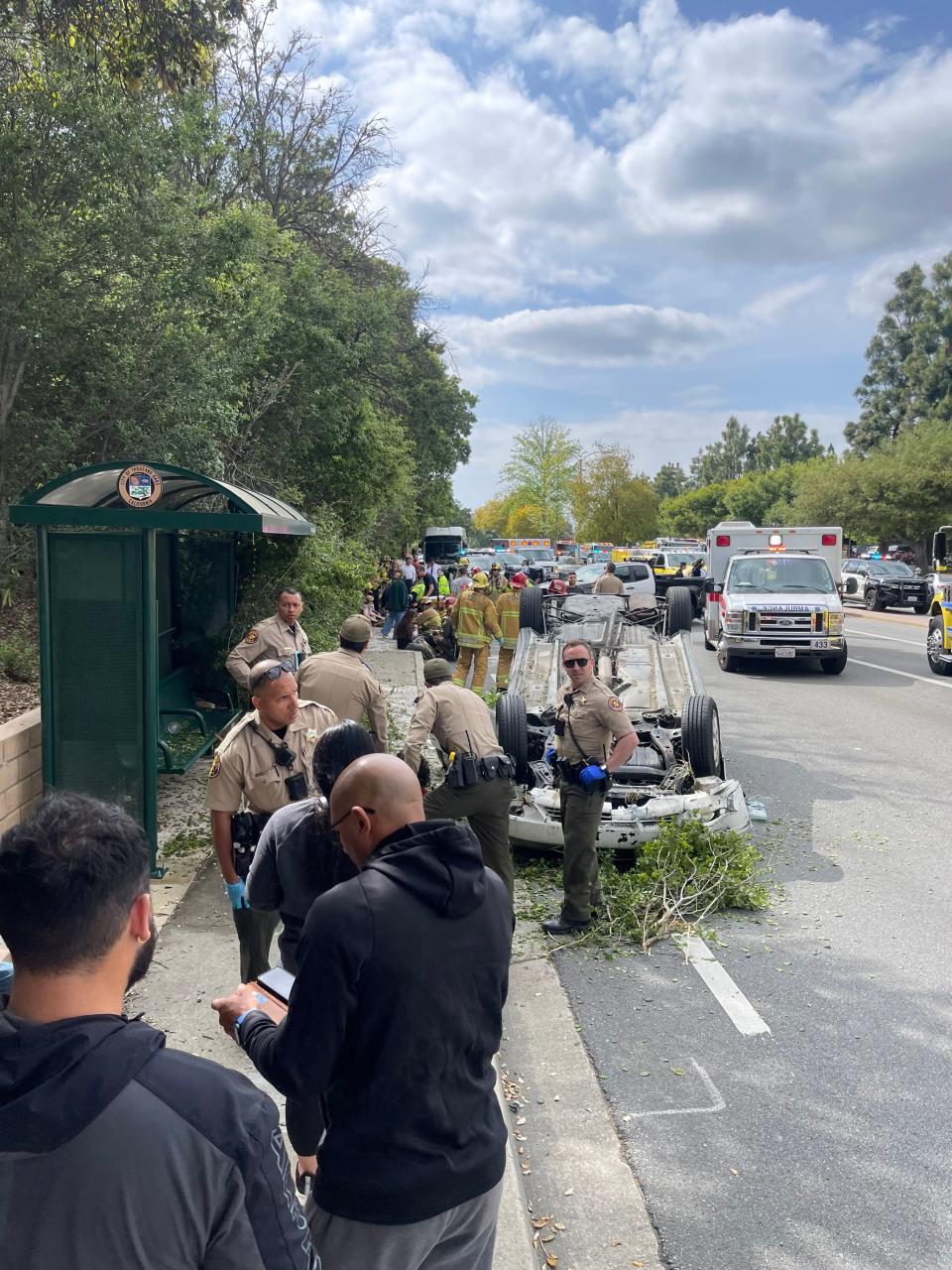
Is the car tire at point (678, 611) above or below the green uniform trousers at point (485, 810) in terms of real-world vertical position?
above

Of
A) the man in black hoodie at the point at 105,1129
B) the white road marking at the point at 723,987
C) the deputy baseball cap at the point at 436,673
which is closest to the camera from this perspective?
the man in black hoodie at the point at 105,1129

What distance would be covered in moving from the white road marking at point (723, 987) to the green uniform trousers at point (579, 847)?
591mm

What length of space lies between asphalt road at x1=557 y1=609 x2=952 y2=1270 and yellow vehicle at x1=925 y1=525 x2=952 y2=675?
27.4 feet

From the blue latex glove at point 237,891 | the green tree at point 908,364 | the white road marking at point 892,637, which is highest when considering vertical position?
the green tree at point 908,364

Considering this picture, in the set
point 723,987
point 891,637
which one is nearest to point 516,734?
point 723,987

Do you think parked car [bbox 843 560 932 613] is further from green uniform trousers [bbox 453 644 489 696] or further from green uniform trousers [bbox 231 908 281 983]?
green uniform trousers [bbox 231 908 281 983]

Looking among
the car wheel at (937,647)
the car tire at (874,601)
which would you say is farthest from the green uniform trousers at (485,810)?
the car tire at (874,601)

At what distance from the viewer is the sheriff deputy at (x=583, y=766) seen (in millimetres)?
5859

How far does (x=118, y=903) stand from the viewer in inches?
60.7

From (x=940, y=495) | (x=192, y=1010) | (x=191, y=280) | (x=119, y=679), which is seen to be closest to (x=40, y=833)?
(x=192, y=1010)

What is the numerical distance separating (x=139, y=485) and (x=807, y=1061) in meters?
4.87

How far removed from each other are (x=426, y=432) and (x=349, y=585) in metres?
16.9

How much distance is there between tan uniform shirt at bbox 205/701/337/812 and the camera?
13.5 ft

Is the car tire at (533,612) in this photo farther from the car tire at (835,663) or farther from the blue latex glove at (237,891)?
the car tire at (835,663)
